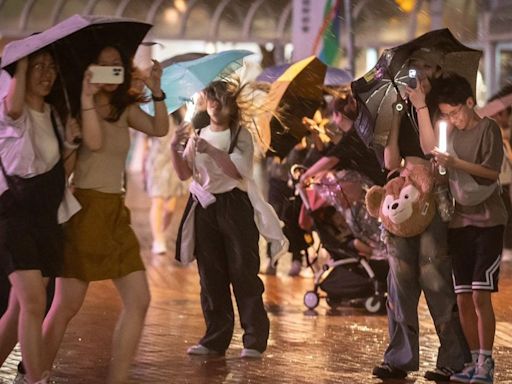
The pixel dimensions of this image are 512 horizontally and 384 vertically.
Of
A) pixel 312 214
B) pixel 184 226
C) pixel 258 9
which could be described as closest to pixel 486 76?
pixel 258 9

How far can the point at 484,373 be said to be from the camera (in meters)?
8.91

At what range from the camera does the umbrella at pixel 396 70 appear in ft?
29.3

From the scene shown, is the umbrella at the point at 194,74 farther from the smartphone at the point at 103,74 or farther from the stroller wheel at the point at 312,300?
the stroller wheel at the point at 312,300

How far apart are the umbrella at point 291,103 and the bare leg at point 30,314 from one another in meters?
3.28

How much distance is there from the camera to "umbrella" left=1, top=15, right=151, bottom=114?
811 cm

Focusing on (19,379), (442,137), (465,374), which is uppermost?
(442,137)

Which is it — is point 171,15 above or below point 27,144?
above

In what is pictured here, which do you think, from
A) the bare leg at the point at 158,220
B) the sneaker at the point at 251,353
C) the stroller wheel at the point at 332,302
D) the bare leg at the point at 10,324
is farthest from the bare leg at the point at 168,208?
the bare leg at the point at 10,324

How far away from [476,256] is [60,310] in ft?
7.86

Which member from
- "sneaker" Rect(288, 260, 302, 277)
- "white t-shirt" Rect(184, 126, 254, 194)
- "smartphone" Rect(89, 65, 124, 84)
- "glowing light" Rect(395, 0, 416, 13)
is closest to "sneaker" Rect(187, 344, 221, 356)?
"white t-shirt" Rect(184, 126, 254, 194)

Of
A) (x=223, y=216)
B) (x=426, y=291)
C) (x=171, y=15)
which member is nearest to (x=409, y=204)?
(x=426, y=291)

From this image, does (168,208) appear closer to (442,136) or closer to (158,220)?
(158,220)

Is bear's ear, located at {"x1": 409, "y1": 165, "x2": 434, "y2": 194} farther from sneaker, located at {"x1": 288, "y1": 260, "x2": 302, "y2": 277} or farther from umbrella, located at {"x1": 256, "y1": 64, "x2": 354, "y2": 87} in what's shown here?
sneaker, located at {"x1": 288, "y1": 260, "x2": 302, "y2": 277}

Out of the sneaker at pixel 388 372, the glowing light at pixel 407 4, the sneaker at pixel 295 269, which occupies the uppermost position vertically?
the glowing light at pixel 407 4
